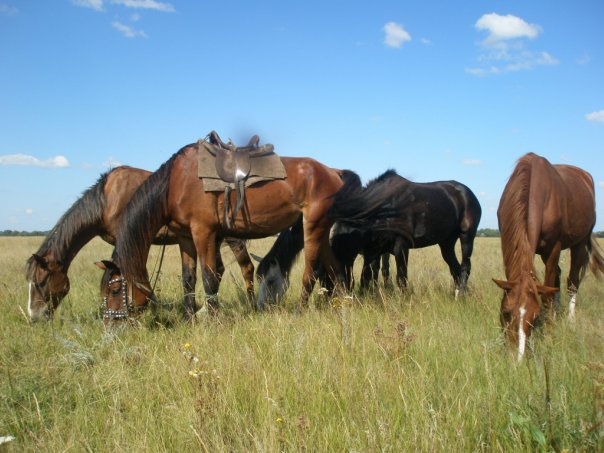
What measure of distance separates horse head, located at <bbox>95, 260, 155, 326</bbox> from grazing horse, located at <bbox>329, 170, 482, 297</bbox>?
249cm

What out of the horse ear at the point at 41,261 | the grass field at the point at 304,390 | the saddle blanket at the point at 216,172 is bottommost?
the grass field at the point at 304,390

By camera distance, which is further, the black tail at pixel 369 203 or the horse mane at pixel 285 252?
the horse mane at pixel 285 252

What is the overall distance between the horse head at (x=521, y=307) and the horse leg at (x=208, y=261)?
10.1 ft

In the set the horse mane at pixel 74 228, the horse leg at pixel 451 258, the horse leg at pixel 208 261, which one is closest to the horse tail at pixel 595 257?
the horse leg at pixel 451 258

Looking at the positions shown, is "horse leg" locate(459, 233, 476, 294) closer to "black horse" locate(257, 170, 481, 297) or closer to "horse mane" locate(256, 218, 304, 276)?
"black horse" locate(257, 170, 481, 297)

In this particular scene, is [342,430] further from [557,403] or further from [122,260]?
[122,260]

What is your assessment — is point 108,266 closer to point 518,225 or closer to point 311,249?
point 311,249

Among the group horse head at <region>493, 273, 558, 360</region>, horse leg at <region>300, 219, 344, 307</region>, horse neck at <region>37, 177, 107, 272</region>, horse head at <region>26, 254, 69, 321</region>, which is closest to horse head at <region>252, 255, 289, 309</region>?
horse leg at <region>300, 219, 344, 307</region>

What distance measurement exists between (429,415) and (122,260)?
11.6 ft

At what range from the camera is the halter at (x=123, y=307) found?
473 centimetres

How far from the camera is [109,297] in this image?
4.83m

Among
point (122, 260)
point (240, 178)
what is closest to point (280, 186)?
point (240, 178)

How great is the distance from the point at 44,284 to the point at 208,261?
2012mm

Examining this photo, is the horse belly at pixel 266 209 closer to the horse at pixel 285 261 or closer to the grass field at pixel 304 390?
the horse at pixel 285 261
